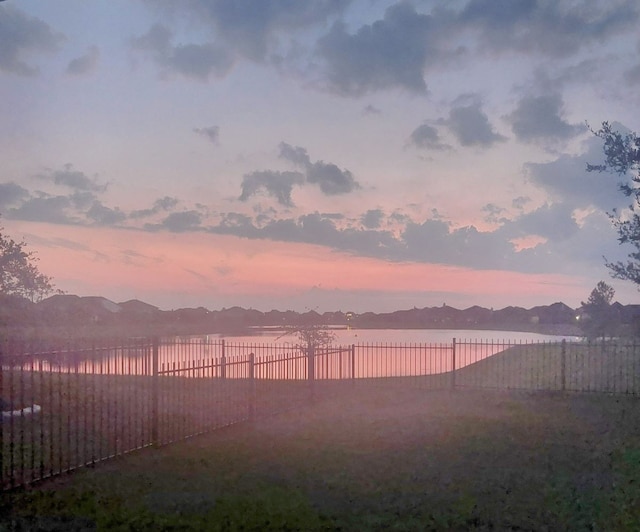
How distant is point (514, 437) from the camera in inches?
563

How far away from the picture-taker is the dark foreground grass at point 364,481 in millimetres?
8227

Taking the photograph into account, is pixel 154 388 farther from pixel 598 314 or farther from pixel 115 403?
pixel 598 314

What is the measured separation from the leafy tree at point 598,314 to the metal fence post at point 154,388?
2896 cm

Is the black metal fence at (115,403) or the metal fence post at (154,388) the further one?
the metal fence post at (154,388)

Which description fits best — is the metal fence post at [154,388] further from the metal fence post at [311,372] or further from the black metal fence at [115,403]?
the metal fence post at [311,372]

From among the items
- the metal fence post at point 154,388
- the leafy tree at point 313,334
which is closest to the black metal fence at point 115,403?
the metal fence post at point 154,388

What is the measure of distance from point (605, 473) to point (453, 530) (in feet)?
15.3

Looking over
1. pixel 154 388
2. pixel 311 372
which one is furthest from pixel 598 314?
pixel 154 388

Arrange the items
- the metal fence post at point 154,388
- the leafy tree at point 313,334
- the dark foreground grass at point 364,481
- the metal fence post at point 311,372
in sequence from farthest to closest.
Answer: the leafy tree at point 313,334
the metal fence post at point 311,372
the metal fence post at point 154,388
the dark foreground grass at point 364,481

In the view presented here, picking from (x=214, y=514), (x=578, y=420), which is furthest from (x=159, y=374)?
(x=578, y=420)

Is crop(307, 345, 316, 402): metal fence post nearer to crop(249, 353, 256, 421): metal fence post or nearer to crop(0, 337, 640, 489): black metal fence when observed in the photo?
crop(0, 337, 640, 489): black metal fence

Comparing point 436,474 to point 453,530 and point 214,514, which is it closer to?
point 453,530

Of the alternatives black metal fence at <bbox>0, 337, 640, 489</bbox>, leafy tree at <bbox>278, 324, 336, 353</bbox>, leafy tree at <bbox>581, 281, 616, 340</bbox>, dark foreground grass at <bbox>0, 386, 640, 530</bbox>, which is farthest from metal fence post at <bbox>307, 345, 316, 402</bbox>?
leafy tree at <bbox>581, 281, 616, 340</bbox>

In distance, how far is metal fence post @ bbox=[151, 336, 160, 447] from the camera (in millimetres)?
12797
